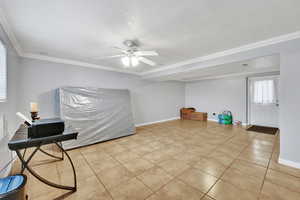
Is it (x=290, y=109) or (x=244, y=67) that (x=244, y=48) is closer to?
(x=244, y=67)

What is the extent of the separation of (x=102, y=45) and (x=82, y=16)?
0.88 metres

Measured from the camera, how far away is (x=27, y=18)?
164 cm

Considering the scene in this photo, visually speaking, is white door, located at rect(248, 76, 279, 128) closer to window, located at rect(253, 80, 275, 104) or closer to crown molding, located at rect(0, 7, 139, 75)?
window, located at rect(253, 80, 275, 104)

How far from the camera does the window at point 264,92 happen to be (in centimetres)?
450

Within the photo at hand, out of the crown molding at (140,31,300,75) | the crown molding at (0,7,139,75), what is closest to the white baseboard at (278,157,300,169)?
the crown molding at (140,31,300,75)

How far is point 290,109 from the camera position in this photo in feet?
6.89

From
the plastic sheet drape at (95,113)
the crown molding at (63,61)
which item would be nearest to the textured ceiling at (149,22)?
the crown molding at (63,61)

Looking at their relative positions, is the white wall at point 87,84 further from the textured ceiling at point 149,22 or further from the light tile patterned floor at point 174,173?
the light tile patterned floor at point 174,173

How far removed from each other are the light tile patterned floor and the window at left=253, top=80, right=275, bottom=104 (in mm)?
2290

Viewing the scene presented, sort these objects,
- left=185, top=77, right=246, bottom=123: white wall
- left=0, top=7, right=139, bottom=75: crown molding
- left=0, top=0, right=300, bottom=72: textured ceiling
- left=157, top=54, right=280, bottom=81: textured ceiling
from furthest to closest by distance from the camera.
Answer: left=185, top=77, right=246, bottom=123: white wall
left=157, top=54, right=280, bottom=81: textured ceiling
left=0, top=7, right=139, bottom=75: crown molding
left=0, top=0, right=300, bottom=72: textured ceiling

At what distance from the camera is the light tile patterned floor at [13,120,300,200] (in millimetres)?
1546

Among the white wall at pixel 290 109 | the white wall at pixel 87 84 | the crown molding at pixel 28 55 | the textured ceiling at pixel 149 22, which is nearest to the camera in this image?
the textured ceiling at pixel 149 22

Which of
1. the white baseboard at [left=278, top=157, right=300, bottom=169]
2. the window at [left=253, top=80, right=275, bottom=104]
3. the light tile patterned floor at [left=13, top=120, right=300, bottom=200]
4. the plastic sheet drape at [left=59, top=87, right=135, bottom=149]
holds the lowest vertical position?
the light tile patterned floor at [left=13, top=120, right=300, bottom=200]

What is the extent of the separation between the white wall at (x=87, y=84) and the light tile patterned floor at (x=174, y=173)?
1.52 m
